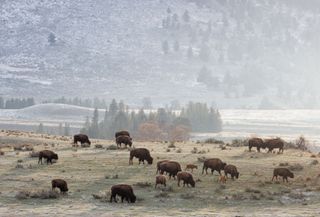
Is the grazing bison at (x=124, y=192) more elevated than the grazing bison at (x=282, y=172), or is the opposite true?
the grazing bison at (x=282, y=172)

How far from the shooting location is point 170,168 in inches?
1769

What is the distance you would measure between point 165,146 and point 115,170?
1641 centimetres

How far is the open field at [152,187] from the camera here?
119 feet

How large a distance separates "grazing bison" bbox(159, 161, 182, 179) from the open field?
1020 mm

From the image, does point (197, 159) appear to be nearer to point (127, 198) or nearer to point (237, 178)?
point (237, 178)

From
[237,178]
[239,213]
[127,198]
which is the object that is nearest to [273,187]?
[237,178]

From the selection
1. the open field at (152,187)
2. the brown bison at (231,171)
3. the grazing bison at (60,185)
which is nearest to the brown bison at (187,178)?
the open field at (152,187)

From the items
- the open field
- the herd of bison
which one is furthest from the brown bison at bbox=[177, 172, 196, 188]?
the open field

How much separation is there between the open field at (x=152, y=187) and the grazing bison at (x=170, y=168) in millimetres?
1020

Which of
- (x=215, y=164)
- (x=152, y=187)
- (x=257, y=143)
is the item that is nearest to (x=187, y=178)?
(x=152, y=187)

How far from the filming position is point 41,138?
73.4 metres

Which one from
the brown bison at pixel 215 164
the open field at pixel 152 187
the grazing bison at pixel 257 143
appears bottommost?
the open field at pixel 152 187

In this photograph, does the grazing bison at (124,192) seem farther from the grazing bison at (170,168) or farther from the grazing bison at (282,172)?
the grazing bison at (282,172)

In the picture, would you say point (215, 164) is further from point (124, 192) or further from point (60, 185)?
point (60, 185)
